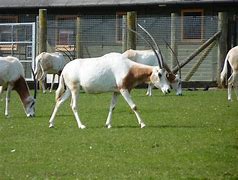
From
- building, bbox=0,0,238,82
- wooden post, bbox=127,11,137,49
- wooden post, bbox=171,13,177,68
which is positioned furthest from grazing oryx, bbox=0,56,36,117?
wooden post, bbox=171,13,177,68

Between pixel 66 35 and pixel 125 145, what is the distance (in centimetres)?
2147

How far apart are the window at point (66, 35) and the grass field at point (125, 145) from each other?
1413 cm

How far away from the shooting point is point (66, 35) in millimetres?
33812

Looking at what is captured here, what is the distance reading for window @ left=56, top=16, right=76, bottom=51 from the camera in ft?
111

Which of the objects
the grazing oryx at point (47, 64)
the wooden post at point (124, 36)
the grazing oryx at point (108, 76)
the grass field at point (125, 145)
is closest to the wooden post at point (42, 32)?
the grazing oryx at point (47, 64)

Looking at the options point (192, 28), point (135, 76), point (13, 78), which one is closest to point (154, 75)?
point (135, 76)

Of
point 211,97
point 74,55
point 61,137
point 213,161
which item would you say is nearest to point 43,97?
point 211,97

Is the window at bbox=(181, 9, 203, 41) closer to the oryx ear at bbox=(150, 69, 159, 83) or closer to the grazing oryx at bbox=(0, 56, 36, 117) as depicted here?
the grazing oryx at bbox=(0, 56, 36, 117)

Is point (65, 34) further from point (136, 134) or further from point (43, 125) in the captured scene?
point (136, 134)

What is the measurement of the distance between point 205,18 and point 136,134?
18879 mm

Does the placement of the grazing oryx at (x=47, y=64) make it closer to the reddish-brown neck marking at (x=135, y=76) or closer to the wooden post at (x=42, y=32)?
the wooden post at (x=42, y=32)

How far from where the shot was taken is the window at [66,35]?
1334 inches

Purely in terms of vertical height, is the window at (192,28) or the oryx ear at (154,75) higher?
the window at (192,28)

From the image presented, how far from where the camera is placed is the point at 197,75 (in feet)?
107
